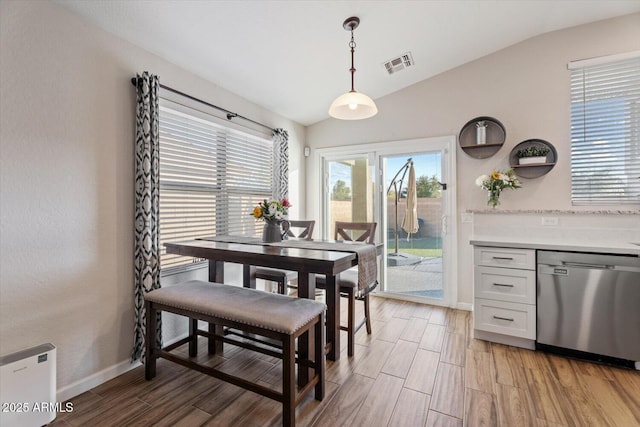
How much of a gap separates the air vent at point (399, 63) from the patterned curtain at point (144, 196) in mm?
2323

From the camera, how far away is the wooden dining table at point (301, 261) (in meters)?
1.75

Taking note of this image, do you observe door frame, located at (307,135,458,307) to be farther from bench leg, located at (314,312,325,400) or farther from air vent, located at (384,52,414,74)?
bench leg, located at (314,312,325,400)

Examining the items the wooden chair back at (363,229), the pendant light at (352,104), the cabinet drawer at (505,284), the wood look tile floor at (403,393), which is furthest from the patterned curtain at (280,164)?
the cabinet drawer at (505,284)

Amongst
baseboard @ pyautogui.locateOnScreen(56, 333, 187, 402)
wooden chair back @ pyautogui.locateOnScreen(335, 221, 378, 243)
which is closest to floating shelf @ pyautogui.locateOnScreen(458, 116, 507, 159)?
wooden chair back @ pyautogui.locateOnScreen(335, 221, 378, 243)

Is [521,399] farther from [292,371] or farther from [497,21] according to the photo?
[497,21]

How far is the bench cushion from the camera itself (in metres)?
1.60

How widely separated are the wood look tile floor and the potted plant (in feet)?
5.96

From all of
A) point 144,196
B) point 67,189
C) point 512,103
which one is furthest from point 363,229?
point 67,189

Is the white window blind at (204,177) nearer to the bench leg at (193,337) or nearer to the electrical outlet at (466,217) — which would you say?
the bench leg at (193,337)

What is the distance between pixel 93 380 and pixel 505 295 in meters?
3.31

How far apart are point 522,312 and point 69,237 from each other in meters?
3.53

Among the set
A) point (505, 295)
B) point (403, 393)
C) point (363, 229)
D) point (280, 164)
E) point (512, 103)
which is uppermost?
point (512, 103)

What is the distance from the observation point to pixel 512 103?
3.12 m

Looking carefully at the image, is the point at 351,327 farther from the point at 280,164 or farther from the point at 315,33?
the point at 315,33
